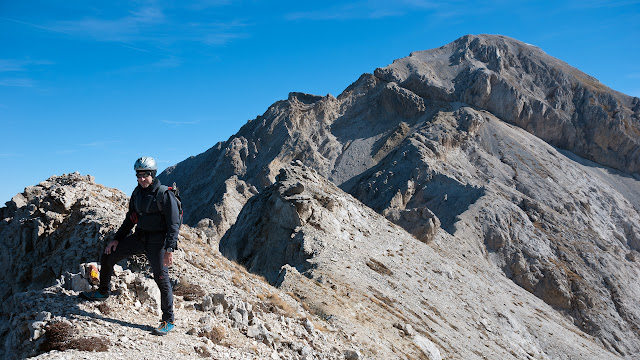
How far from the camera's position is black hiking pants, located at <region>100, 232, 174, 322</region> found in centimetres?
788

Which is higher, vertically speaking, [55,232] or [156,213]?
[156,213]

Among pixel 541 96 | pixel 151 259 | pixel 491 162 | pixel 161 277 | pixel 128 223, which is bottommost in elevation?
pixel 161 277

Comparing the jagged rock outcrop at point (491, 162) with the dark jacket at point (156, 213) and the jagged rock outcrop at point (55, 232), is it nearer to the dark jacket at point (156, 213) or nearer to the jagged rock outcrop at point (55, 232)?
the jagged rock outcrop at point (55, 232)

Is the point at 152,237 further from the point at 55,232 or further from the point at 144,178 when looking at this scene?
the point at 55,232

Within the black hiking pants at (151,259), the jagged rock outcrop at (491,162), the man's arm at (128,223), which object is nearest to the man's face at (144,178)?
the man's arm at (128,223)

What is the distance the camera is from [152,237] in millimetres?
8008

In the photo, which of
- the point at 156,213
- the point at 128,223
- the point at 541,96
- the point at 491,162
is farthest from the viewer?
the point at 541,96

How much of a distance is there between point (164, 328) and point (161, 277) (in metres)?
0.86

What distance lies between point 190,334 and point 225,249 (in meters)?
21.8

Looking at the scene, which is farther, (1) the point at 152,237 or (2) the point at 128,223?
(2) the point at 128,223

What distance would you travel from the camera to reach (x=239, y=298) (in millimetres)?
10578

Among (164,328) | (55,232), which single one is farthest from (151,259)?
(55,232)

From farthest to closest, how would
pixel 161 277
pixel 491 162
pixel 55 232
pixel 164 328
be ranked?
pixel 491 162 → pixel 55 232 → pixel 161 277 → pixel 164 328

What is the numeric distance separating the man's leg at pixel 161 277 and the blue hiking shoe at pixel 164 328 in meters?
0.08
